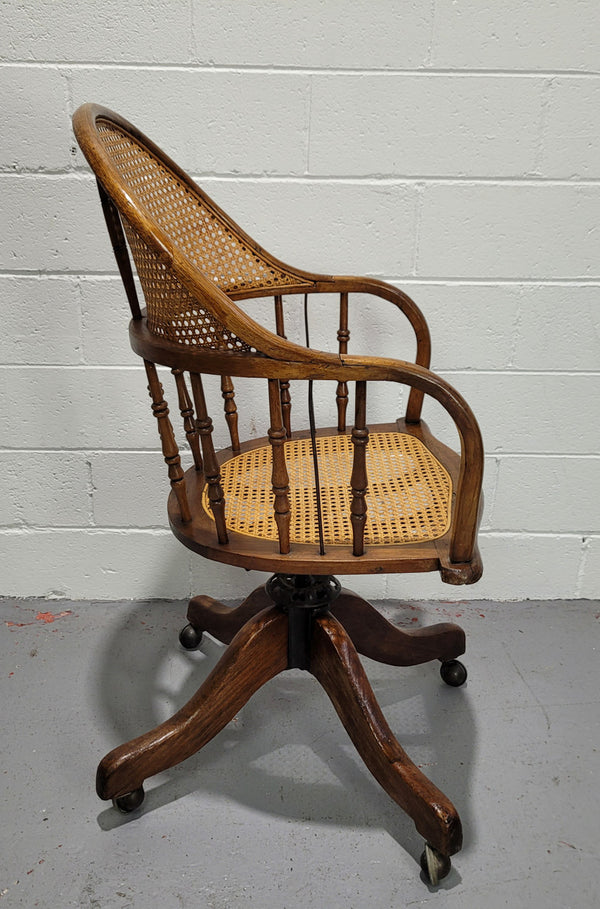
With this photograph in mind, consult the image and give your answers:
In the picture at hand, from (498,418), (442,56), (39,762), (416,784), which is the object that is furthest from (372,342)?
(39,762)

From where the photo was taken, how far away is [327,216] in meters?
1.51

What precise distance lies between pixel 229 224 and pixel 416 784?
3.17 feet

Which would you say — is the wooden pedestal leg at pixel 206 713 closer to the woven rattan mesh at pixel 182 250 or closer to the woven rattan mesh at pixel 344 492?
the woven rattan mesh at pixel 344 492

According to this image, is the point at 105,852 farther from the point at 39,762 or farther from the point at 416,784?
the point at 416,784

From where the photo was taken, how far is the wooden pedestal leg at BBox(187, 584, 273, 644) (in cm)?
150

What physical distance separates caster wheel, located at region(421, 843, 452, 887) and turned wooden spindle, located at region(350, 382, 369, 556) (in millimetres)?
467

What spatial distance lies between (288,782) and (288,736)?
0.36 feet

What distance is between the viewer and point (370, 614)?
4.67 ft

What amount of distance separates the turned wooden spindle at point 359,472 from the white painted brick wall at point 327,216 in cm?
67

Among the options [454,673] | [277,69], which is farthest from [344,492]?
[277,69]

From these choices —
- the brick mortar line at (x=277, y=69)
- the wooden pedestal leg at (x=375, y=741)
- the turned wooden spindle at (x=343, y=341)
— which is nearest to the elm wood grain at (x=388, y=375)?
the wooden pedestal leg at (x=375, y=741)

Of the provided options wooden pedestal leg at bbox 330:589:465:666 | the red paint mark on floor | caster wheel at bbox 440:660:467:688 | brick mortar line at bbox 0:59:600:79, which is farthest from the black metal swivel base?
brick mortar line at bbox 0:59:600:79

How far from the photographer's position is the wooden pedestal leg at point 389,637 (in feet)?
4.63

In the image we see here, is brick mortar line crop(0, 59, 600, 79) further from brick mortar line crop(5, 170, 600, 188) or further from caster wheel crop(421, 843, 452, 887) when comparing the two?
caster wheel crop(421, 843, 452, 887)
